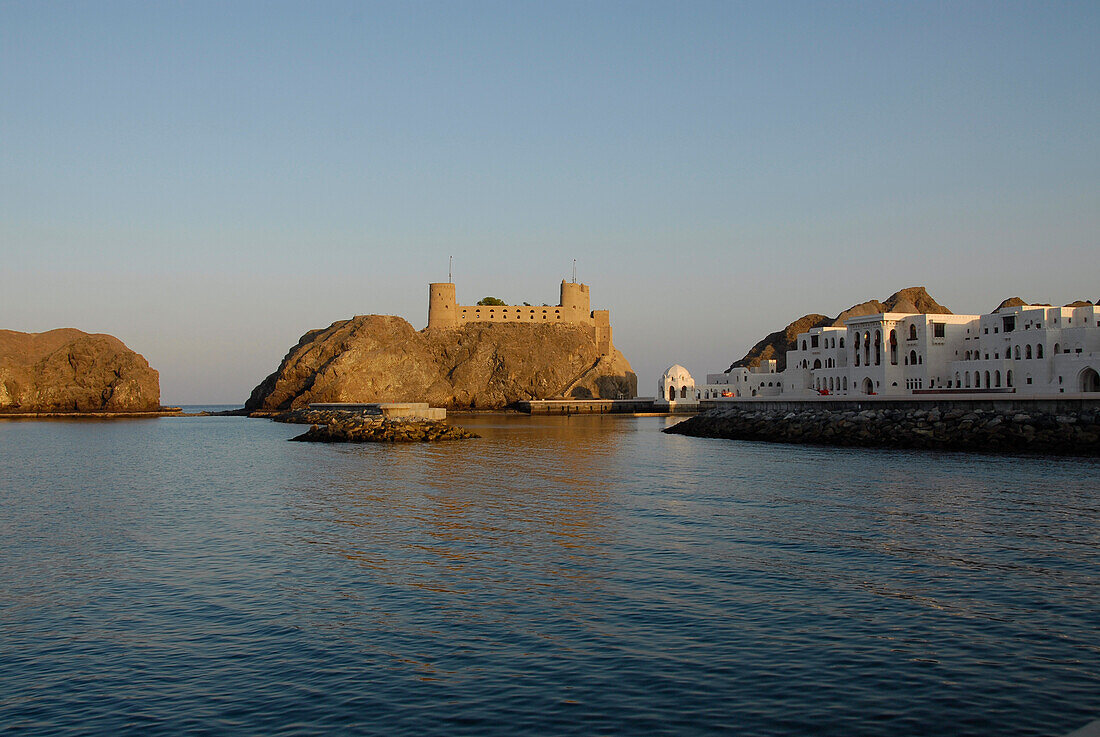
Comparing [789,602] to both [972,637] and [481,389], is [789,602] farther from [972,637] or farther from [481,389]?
[481,389]

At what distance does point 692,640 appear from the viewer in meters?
11.9

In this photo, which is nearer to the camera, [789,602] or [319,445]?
[789,602]

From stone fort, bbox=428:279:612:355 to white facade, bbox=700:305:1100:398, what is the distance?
63285 millimetres

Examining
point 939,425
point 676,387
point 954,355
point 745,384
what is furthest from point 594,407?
point 939,425

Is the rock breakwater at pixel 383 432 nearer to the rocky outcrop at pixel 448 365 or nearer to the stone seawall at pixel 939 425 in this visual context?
the stone seawall at pixel 939 425

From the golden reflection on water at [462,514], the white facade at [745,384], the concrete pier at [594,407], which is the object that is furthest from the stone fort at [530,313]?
the golden reflection on water at [462,514]

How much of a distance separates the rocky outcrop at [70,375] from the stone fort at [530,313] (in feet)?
176

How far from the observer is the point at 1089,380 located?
62906 mm

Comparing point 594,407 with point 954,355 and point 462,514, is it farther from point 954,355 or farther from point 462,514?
point 462,514

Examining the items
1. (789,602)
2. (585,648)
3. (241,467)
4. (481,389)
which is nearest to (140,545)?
(585,648)

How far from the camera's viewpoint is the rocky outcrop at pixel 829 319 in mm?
172625

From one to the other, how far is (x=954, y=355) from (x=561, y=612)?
252 ft

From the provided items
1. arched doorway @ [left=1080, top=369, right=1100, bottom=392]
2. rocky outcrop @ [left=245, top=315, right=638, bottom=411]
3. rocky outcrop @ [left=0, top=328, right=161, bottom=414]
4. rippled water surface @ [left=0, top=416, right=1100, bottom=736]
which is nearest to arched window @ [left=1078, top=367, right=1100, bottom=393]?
arched doorway @ [left=1080, top=369, right=1100, bottom=392]

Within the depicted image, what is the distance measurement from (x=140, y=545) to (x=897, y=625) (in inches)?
684
